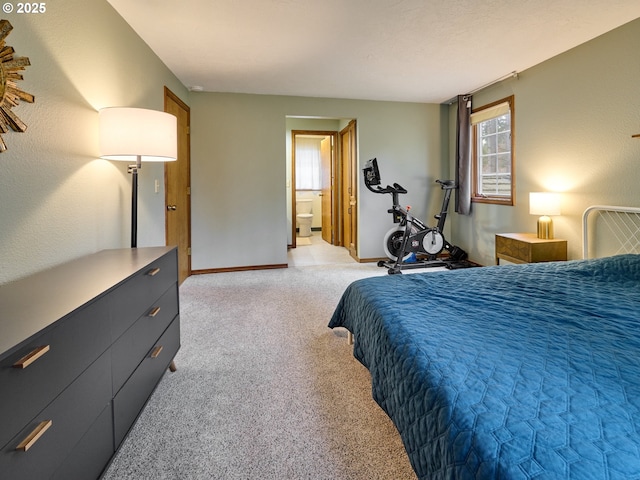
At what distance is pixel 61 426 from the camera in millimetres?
965

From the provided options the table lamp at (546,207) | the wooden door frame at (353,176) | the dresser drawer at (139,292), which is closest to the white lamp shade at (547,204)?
the table lamp at (546,207)

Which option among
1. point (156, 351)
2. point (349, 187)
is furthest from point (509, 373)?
point (349, 187)

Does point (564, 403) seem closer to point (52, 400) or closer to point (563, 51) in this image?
point (52, 400)

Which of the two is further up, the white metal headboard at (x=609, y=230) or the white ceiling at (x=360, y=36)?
the white ceiling at (x=360, y=36)

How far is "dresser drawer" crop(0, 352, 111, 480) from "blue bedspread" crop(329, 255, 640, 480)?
1.01 metres

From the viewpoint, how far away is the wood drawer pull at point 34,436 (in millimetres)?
814

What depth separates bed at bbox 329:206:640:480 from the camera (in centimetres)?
75

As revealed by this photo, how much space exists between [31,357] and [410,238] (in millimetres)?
4327

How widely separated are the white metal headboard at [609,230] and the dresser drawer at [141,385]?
3493 mm

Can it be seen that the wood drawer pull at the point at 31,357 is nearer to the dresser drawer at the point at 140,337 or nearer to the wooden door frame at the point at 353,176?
the dresser drawer at the point at 140,337

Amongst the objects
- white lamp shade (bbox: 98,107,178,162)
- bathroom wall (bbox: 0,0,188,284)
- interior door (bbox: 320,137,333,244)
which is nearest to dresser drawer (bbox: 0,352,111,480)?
bathroom wall (bbox: 0,0,188,284)

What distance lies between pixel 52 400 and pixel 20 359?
20 cm

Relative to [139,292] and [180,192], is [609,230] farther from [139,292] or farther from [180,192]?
[180,192]

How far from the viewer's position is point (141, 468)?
138cm
